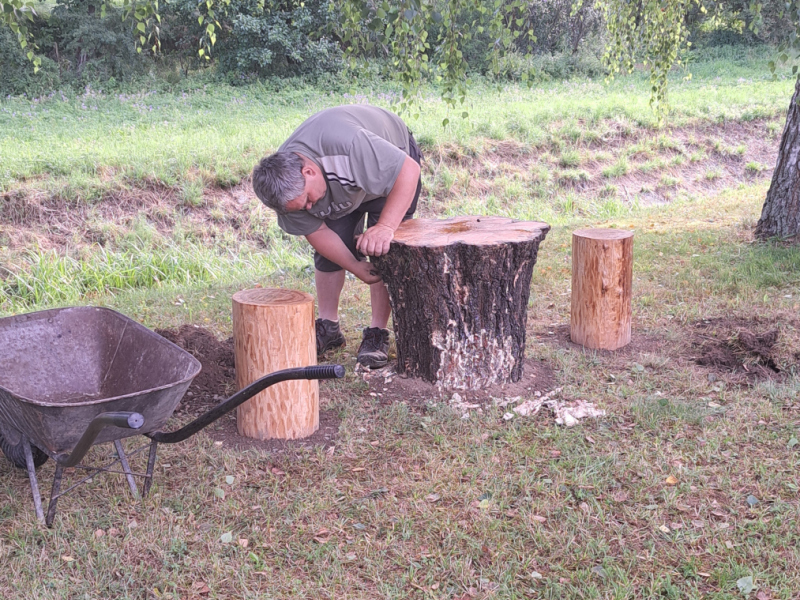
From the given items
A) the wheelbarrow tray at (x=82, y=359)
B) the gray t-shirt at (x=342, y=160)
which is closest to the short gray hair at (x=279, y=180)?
the gray t-shirt at (x=342, y=160)

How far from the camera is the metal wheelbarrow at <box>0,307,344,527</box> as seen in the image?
2.42 m

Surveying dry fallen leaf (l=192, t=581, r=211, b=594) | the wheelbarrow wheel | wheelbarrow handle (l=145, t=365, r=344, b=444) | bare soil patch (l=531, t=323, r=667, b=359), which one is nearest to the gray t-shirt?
wheelbarrow handle (l=145, t=365, r=344, b=444)

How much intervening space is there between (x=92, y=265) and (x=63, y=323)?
4321 millimetres

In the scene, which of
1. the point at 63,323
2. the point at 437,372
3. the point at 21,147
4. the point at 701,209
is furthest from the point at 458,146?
the point at 63,323

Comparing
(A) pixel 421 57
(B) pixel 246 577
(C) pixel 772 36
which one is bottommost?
(B) pixel 246 577

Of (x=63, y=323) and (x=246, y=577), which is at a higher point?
(x=63, y=323)

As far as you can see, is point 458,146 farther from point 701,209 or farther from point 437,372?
point 437,372

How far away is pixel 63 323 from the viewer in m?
3.14

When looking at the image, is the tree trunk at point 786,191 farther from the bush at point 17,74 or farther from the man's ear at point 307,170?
the bush at point 17,74

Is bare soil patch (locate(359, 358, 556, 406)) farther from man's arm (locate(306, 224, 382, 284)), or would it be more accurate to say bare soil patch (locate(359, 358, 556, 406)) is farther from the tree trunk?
the tree trunk

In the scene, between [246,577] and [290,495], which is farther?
[290,495]

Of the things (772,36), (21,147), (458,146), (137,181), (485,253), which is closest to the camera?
(485,253)

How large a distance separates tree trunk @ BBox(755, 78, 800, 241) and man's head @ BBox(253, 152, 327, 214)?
15.2ft

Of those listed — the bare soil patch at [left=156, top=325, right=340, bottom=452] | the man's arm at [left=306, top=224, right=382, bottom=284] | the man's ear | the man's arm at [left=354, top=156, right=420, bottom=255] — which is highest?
the man's ear
